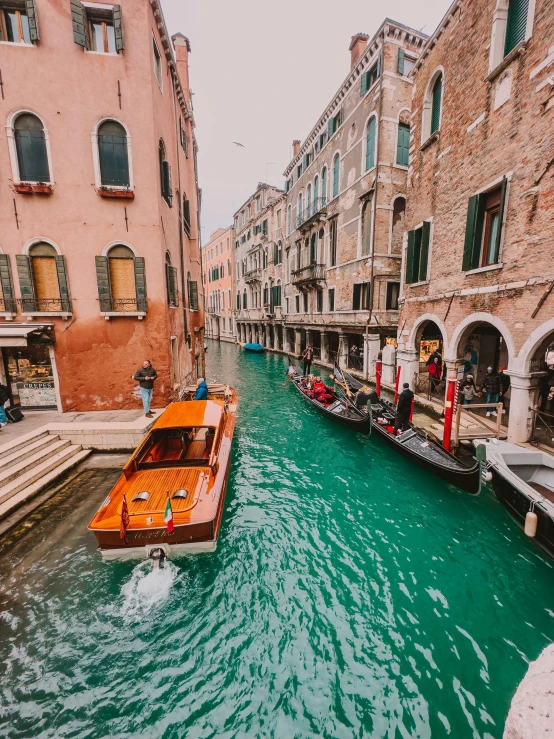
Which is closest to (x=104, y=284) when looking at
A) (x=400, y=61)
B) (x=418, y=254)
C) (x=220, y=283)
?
(x=418, y=254)

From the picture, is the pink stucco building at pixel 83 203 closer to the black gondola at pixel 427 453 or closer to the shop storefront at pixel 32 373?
the shop storefront at pixel 32 373

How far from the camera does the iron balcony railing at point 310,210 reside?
20.3 meters

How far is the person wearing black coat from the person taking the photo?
8.49m

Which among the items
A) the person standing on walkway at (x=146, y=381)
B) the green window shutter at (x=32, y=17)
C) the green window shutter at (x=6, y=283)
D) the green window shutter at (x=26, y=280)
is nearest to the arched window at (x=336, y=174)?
the green window shutter at (x=32, y=17)

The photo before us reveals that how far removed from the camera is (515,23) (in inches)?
297

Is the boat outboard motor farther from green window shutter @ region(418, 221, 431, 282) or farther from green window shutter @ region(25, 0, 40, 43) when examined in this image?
green window shutter @ region(25, 0, 40, 43)

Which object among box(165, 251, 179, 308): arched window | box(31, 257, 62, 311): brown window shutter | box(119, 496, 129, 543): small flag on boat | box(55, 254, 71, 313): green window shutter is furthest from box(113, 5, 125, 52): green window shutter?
box(119, 496, 129, 543): small flag on boat

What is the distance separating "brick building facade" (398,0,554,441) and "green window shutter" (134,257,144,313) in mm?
8955

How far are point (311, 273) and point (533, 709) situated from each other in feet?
69.6

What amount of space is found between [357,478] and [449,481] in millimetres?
1925

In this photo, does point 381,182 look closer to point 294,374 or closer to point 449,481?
point 294,374

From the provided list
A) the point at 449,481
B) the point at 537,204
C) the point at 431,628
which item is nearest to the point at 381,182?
the point at 537,204

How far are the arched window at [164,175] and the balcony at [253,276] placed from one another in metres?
21.5

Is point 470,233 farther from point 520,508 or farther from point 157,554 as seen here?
point 157,554
